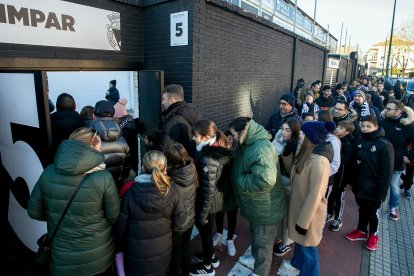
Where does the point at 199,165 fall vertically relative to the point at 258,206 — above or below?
above

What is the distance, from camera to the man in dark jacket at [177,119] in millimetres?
3508

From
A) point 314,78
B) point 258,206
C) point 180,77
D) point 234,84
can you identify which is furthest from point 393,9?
point 258,206

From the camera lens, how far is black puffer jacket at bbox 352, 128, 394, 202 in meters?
3.46

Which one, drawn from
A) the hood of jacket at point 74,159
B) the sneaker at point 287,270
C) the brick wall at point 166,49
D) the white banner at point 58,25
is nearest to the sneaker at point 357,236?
the sneaker at point 287,270

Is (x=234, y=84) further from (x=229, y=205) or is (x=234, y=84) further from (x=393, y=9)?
(x=393, y=9)

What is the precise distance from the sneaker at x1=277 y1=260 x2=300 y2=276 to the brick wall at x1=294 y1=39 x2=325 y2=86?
771 cm

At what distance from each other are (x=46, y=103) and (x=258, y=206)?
2.42 metres

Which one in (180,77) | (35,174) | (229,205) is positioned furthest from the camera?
(180,77)

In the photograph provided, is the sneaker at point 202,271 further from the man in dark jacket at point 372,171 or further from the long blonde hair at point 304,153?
the man in dark jacket at point 372,171

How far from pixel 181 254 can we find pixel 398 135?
4.04 metres

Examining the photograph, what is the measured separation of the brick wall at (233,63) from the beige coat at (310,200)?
7.99 feet

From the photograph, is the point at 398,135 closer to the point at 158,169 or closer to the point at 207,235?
the point at 207,235

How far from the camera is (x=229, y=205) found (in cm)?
333

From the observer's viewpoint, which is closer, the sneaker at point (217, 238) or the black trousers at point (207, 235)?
the black trousers at point (207, 235)
